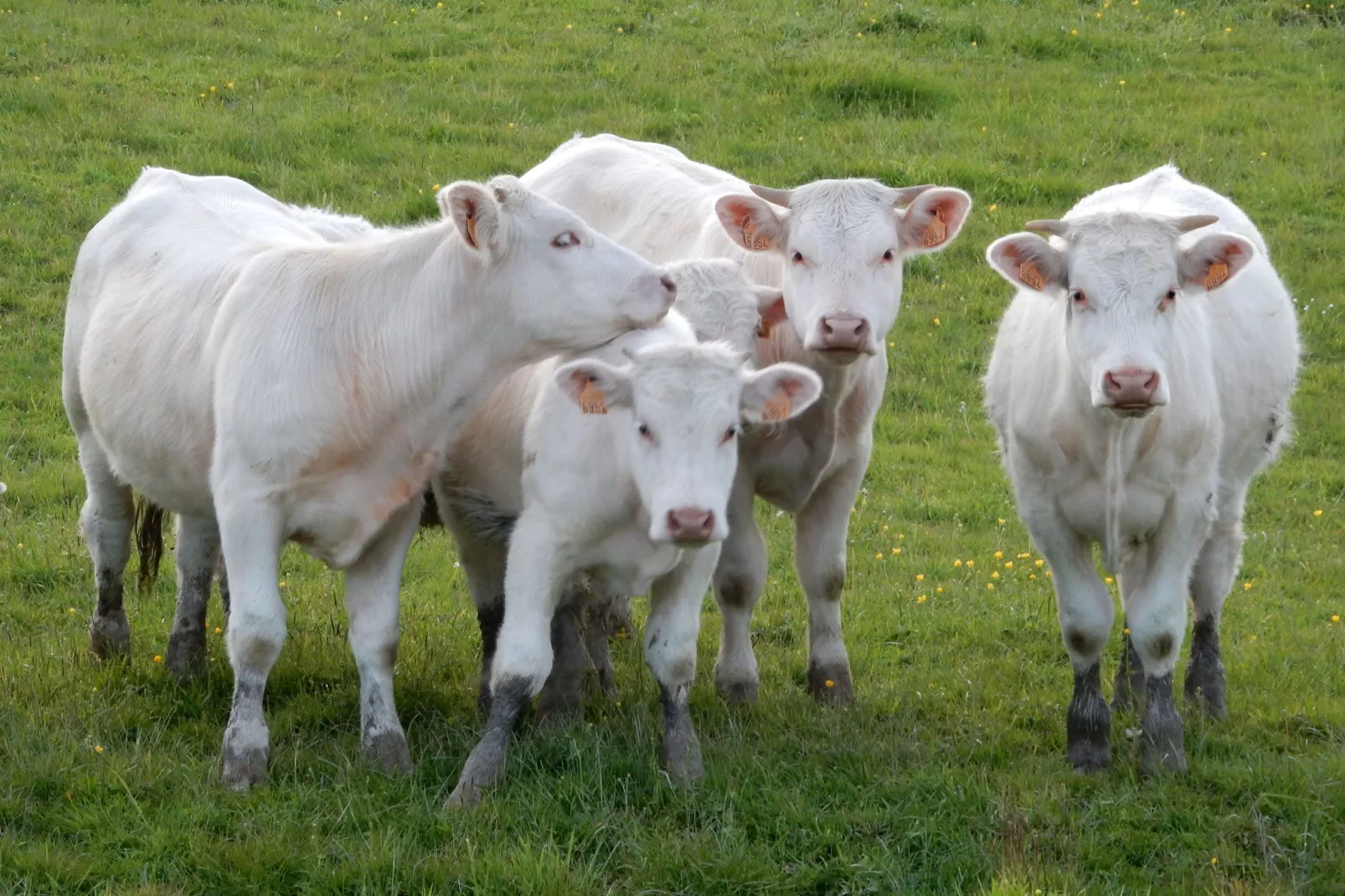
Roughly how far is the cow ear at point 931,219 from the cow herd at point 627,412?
15 millimetres

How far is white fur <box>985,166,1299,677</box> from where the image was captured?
6.11 metres

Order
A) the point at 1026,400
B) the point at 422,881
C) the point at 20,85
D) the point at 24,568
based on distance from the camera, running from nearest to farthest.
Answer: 1. the point at 422,881
2. the point at 1026,400
3. the point at 24,568
4. the point at 20,85

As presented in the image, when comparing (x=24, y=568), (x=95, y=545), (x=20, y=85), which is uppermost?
(x=20, y=85)

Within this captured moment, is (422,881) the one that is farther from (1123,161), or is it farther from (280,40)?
(280,40)

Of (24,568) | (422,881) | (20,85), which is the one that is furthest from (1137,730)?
(20,85)

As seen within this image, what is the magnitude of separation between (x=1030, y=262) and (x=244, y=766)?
347cm

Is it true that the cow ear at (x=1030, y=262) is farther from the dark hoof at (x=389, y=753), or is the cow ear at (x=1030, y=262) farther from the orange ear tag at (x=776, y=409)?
the dark hoof at (x=389, y=753)

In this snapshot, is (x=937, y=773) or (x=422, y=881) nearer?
(x=422, y=881)

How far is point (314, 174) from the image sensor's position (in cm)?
1438

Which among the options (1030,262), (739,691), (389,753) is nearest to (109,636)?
(389,753)

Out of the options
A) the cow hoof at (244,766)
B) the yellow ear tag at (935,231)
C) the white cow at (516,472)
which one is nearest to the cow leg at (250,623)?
the cow hoof at (244,766)

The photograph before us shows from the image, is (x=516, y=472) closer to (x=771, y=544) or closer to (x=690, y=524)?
(x=690, y=524)

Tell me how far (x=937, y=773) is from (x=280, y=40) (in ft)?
43.3

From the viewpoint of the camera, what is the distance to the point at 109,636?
304 inches
